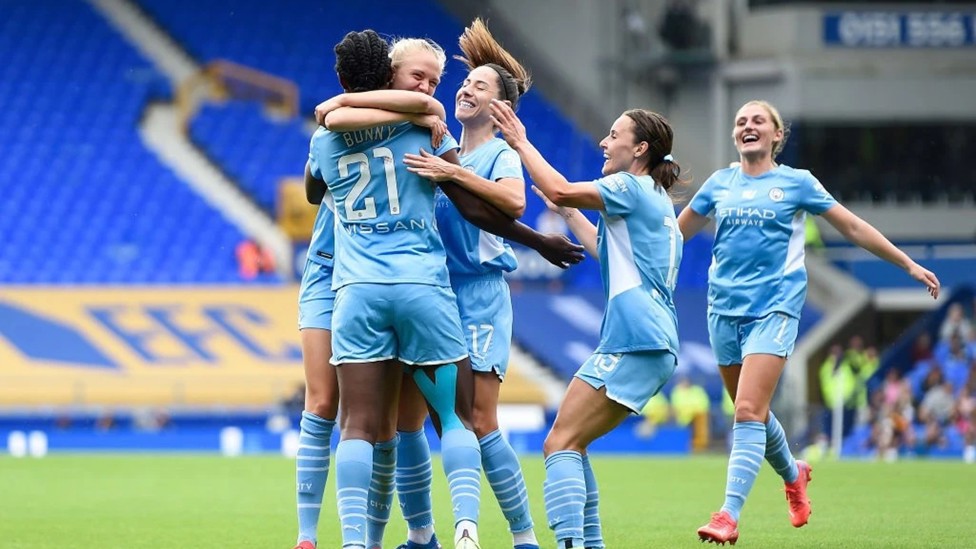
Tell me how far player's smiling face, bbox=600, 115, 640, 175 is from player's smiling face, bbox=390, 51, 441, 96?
36.3 inches

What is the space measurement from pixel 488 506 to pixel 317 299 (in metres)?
4.96

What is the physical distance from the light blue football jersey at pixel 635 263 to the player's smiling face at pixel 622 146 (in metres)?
0.14

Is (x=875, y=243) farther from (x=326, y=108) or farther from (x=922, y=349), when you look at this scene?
(x=922, y=349)

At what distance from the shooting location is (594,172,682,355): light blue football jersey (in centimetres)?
759

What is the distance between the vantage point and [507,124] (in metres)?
7.39

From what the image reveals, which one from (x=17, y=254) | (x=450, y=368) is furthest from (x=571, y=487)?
(x=17, y=254)

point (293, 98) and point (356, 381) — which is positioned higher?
point (293, 98)

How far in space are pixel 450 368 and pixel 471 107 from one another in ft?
4.32

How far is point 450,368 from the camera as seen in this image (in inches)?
284

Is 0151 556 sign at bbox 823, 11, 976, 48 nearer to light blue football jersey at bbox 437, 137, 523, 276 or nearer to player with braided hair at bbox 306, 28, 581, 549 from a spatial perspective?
light blue football jersey at bbox 437, 137, 523, 276

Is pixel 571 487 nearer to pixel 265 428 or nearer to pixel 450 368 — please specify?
pixel 450 368

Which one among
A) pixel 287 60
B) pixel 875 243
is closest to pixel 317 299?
pixel 875 243

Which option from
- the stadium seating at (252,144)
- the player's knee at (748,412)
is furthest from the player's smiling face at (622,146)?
the stadium seating at (252,144)

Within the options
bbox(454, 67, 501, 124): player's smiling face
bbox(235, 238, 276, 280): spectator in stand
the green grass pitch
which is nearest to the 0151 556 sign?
bbox(235, 238, 276, 280): spectator in stand
